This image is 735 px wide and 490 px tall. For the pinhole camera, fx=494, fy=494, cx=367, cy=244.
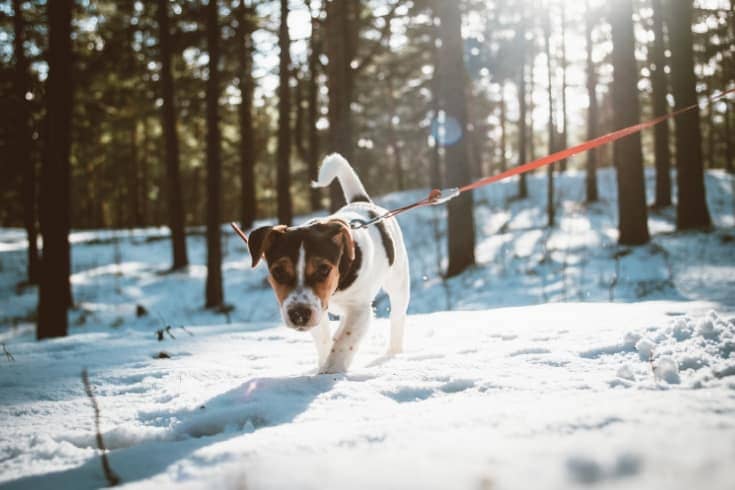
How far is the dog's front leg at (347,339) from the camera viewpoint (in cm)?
338

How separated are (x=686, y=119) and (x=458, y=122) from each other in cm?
601

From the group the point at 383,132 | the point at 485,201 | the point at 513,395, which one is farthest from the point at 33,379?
the point at 383,132

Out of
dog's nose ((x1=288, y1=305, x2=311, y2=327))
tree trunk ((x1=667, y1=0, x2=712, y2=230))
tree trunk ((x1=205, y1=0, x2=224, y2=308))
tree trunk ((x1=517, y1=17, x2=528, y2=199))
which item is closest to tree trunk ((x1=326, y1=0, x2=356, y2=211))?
tree trunk ((x1=205, y1=0, x2=224, y2=308))

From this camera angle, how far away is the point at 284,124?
17.2 meters

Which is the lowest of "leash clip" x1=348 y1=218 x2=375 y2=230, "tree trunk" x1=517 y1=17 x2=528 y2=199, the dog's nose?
the dog's nose

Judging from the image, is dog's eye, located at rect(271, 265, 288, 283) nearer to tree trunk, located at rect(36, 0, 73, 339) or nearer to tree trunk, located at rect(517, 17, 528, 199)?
tree trunk, located at rect(36, 0, 73, 339)

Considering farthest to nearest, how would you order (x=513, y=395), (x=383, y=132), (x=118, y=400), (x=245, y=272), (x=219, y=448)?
1. (x=383, y=132)
2. (x=245, y=272)
3. (x=118, y=400)
4. (x=513, y=395)
5. (x=219, y=448)

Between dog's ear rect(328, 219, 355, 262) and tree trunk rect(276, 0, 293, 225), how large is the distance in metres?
12.2

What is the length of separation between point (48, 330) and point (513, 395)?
8.51 metres

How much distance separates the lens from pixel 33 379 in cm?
347

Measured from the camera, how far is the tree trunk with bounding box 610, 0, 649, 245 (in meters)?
10.7

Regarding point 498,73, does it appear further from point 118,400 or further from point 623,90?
point 118,400

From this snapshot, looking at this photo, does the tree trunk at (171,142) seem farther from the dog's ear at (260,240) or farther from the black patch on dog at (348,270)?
the black patch on dog at (348,270)

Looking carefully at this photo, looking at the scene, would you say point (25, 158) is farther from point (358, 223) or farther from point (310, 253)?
point (310, 253)
